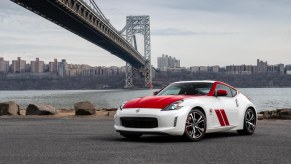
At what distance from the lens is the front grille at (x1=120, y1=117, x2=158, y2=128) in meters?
9.38

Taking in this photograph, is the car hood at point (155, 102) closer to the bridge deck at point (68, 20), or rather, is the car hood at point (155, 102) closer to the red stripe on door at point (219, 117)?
the red stripe on door at point (219, 117)

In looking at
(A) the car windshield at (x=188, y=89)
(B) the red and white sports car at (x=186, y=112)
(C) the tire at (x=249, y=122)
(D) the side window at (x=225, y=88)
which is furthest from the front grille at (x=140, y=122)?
(C) the tire at (x=249, y=122)

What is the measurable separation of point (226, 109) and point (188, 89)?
3.02ft

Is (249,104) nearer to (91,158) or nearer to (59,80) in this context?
(91,158)

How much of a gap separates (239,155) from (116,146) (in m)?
2.33

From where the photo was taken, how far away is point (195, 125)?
31.9 feet

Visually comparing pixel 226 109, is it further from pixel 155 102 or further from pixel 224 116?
pixel 155 102

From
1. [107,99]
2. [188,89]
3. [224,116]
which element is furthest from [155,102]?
[107,99]

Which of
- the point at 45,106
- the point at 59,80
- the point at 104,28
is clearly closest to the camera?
the point at 45,106

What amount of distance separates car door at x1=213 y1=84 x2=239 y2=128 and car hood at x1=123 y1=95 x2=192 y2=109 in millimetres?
898

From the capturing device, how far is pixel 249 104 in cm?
1137

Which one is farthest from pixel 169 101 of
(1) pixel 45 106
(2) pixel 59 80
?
(2) pixel 59 80

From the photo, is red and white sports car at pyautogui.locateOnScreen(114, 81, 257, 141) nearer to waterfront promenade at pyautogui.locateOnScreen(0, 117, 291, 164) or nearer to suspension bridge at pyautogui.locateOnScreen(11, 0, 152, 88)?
waterfront promenade at pyautogui.locateOnScreen(0, 117, 291, 164)

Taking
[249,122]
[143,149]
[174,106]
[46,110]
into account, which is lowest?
[46,110]
